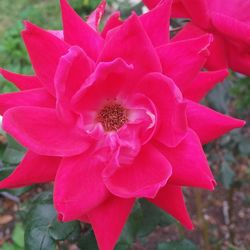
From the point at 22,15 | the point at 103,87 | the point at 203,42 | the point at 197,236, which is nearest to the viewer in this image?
the point at 203,42

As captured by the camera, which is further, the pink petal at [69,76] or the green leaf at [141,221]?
the green leaf at [141,221]

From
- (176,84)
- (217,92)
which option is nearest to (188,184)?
(176,84)

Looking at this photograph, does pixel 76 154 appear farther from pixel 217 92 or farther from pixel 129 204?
pixel 217 92

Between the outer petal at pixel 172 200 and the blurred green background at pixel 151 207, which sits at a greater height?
the outer petal at pixel 172 200

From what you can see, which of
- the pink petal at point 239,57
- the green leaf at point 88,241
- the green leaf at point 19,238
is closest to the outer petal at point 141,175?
the pink petal at point 239,57

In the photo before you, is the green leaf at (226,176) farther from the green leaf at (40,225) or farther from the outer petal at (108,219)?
the outer petal at (108,219)
